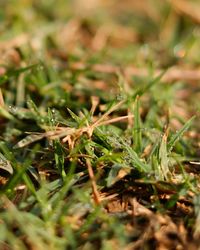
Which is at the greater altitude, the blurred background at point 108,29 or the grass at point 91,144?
the blurred background at point 108,29

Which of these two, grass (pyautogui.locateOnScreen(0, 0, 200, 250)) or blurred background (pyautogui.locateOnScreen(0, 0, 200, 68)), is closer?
grass (pyautogui.locateOnScreen(0, 0, 200, 250))

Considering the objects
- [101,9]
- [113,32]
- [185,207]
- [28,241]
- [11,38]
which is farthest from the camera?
[101,9]

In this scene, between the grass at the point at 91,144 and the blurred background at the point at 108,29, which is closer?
the grass at the point at 91,144

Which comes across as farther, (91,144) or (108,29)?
(108,29)

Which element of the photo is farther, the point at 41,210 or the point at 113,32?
the point at 113,32

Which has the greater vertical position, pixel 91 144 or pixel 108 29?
pixel 108 29

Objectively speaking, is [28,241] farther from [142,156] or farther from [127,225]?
[142,156]

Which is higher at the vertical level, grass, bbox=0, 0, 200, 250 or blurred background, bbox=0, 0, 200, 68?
blurred background, bbox=0, 0, 200, 68

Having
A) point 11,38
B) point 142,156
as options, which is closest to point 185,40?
point 11,38
